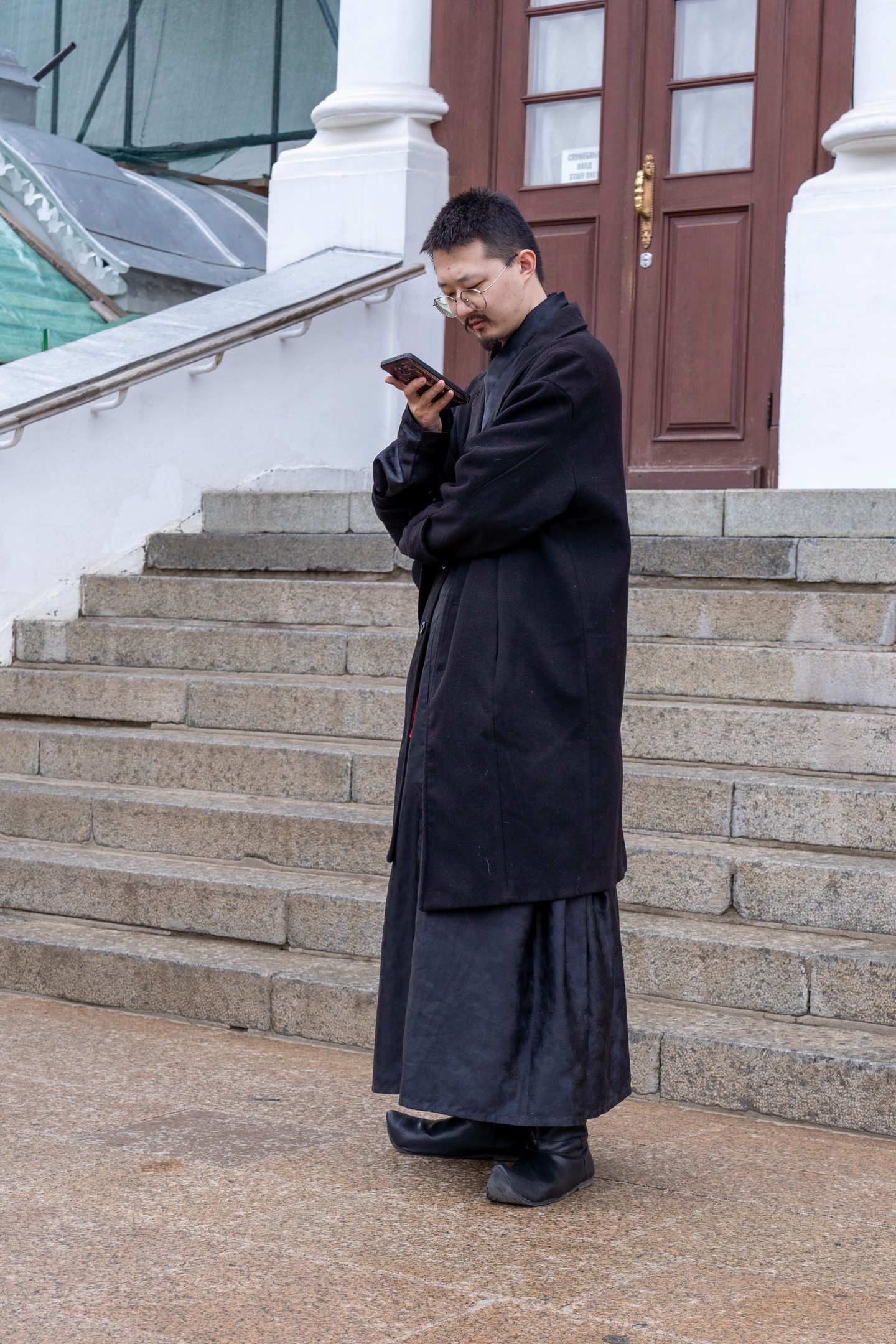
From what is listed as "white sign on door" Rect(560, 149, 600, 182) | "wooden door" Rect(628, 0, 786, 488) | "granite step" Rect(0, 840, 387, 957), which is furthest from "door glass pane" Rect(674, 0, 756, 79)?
"granite step" Rect(0, 840, 387, 957)

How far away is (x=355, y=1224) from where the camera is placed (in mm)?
2961

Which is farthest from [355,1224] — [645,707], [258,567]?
[258,567]

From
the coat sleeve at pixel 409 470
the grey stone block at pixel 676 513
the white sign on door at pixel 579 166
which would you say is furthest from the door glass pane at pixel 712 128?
the coat sleeve at pixel 409 470

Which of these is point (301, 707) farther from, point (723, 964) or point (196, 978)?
point (723, 964)

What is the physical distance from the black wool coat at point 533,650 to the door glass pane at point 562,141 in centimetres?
483

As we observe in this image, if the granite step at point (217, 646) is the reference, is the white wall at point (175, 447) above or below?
above

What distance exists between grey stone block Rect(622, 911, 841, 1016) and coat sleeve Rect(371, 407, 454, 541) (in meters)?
1.37

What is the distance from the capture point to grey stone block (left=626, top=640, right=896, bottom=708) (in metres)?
4.79

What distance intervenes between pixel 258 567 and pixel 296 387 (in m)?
1.36

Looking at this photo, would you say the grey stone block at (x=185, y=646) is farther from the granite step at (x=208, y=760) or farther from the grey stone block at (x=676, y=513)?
the grey stone block at (x=676, y=513)

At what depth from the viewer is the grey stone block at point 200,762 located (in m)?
5.19

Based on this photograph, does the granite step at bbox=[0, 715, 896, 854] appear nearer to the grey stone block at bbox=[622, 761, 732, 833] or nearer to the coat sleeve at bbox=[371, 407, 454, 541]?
the grey stone block at bbox=[622, 761, 732, 833]

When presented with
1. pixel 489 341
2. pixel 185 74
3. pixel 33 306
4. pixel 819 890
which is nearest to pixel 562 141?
pixel 33 306

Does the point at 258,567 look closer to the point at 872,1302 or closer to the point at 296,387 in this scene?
the point at 296,387
